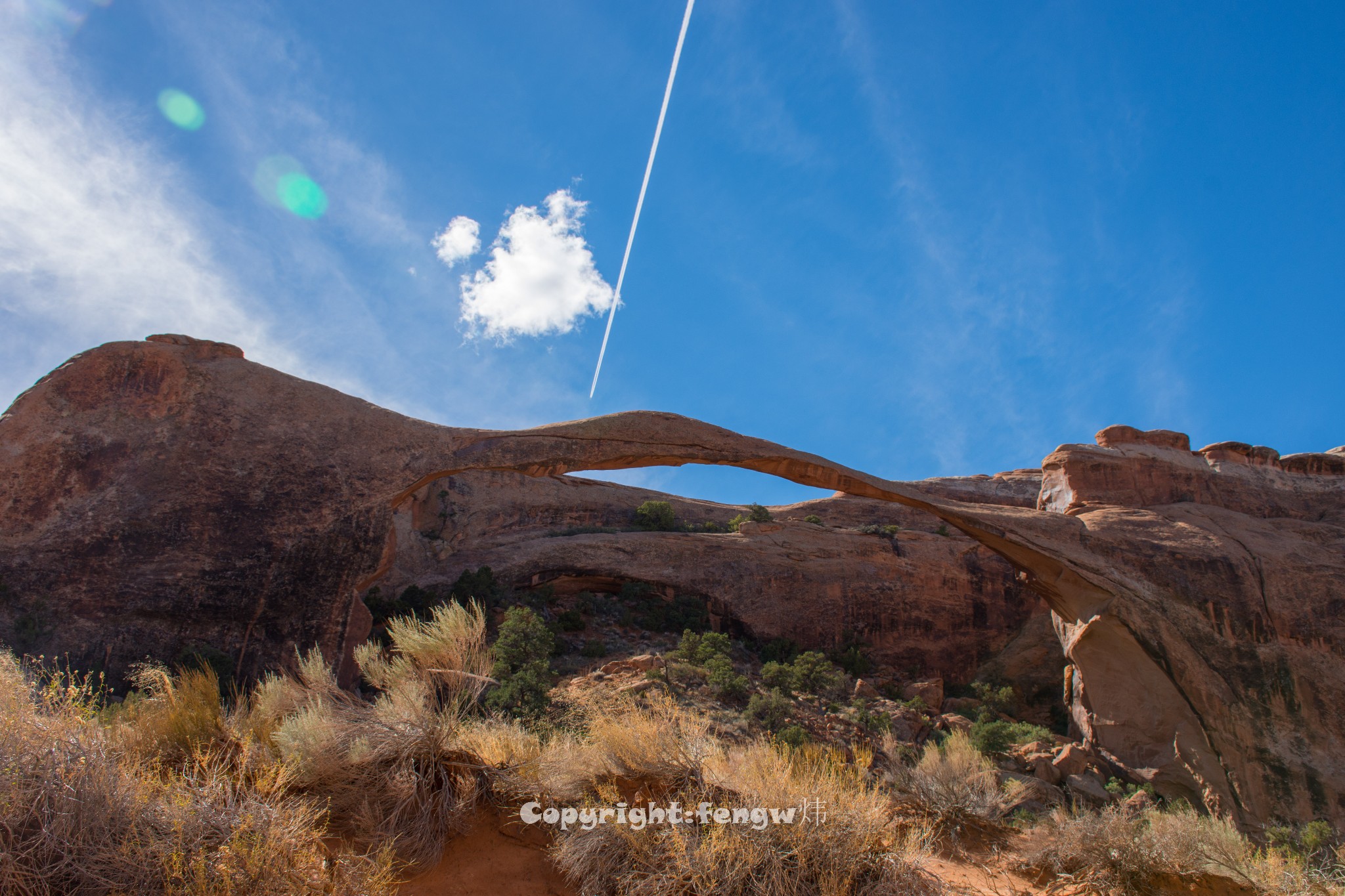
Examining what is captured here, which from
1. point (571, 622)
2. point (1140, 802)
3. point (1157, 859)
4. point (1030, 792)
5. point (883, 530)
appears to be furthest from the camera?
point (883, 530)

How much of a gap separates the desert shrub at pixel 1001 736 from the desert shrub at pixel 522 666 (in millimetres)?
6725

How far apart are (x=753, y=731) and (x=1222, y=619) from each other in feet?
24.1

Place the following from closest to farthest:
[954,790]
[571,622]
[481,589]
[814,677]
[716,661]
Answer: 1. [954,790]
2. [716,661]
3. [814,677]
4. [571,622]
5. [481,589]

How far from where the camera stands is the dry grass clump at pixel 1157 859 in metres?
5.84

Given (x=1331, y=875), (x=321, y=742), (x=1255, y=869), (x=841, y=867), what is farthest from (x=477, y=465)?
(x=1331, y=875)

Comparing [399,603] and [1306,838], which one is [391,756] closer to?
[1306,838]

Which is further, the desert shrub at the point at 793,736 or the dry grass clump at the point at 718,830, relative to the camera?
the desert shrub at the point at 793,736

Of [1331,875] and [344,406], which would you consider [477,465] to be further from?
[1331,875]

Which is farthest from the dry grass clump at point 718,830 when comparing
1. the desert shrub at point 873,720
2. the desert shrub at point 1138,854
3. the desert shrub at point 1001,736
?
the desert shrub at point 1001,736

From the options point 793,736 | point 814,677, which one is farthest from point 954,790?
point 814,677

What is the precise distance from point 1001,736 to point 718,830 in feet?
30.5

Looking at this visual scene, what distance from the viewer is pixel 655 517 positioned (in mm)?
24781

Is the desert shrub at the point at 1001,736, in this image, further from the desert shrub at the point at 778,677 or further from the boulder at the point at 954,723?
the desert shrub at the point at 778,677

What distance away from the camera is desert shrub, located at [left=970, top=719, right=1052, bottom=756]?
11.5 m
